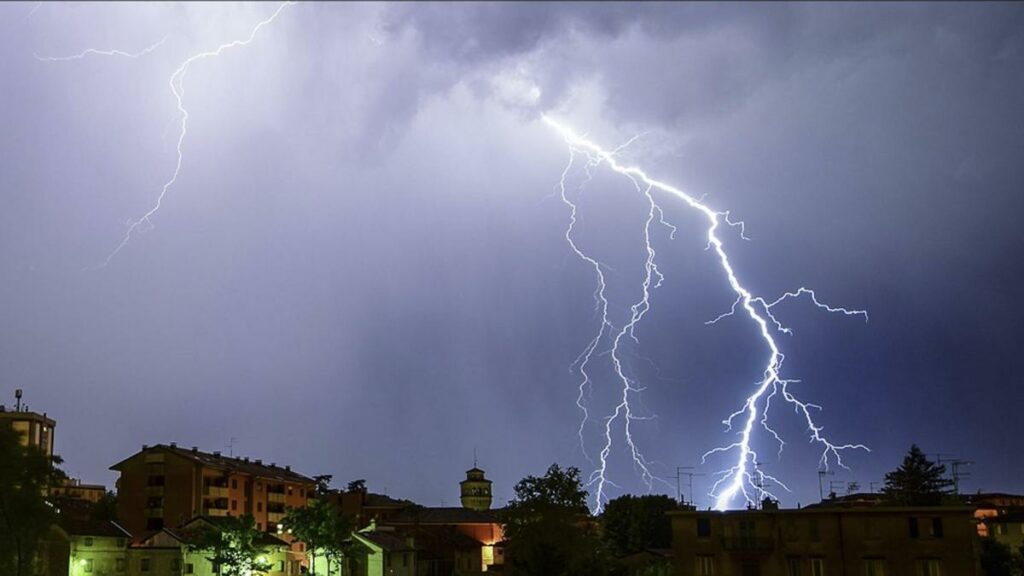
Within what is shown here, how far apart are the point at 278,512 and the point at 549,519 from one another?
3846 centimetres

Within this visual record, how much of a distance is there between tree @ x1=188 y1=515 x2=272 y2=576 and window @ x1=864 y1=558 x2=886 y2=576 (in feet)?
96.7

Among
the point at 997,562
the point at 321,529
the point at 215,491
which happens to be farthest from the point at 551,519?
the point at 215,491

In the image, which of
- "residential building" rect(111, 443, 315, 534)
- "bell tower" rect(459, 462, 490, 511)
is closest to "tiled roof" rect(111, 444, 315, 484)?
"residential building" rect(111, 443, 315, 534)

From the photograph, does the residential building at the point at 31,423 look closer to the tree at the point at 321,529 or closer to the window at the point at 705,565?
the tree at the point at 321,529

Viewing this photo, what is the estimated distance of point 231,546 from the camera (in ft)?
164

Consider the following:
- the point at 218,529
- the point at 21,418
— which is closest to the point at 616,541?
the point at 218,529

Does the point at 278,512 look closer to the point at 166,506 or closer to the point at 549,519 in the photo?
the point at 166,506

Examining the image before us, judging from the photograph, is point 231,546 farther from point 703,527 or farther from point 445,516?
point 445,516

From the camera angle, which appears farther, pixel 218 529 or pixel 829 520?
pixel 218 529

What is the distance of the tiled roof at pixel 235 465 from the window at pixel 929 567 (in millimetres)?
46471

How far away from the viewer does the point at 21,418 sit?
7612 cm

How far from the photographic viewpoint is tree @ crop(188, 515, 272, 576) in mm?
49406

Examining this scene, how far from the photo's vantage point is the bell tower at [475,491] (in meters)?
104

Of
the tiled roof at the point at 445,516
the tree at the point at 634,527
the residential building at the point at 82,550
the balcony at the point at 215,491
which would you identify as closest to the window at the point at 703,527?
the tree at the point at 634,527
